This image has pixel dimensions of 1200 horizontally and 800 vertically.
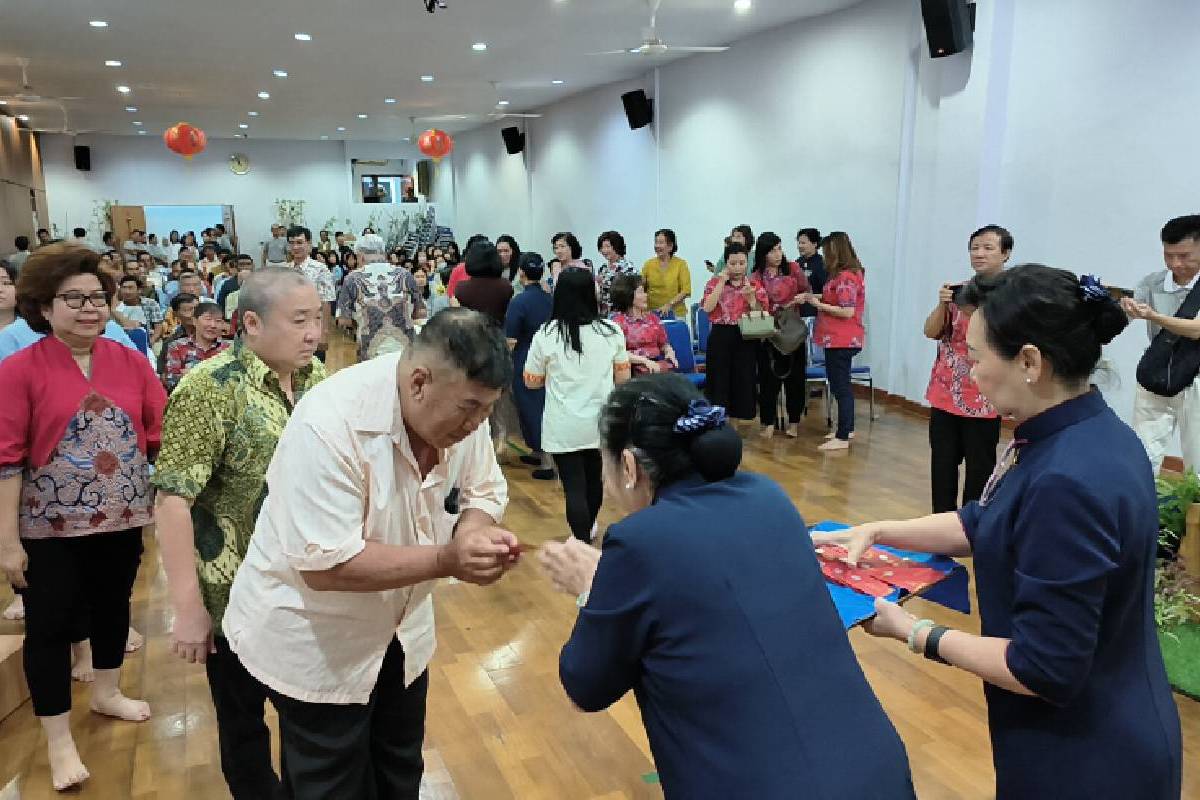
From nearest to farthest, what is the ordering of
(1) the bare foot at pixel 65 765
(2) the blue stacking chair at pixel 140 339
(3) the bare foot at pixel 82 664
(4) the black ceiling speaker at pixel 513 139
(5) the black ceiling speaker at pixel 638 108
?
(1) the bare foot at pixel 65 765
(3) the bare foot at pixel 82 664
(2) the blue stacking chair at pixel 140 339
(5) the black ceiling speaker at pixel 638 108
(4) the black ceiling speaker at pixel 513 139

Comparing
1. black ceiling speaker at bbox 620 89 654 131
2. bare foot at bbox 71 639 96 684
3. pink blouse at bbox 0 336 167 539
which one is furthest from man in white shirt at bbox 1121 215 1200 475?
black ceiling speaker at bbox 620 89 654 131

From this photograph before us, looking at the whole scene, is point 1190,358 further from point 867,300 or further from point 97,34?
point 97,34

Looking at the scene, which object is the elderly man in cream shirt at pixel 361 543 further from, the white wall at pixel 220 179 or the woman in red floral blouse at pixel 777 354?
the white wall at pixel 220 179

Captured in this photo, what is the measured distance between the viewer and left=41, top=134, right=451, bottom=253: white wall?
1995cm

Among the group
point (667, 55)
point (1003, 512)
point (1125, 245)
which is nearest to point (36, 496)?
point (1003, 512)

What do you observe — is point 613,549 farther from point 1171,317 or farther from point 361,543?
point 1171,317

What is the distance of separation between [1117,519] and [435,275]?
10999mm

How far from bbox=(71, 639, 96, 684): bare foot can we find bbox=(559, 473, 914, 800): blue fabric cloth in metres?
2.83

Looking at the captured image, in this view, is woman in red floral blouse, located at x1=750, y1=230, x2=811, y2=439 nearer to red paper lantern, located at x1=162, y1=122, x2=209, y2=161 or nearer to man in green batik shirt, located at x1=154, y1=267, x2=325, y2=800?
man in green batik shirt, located at x1=154, y1=267, x2=325, y2=800

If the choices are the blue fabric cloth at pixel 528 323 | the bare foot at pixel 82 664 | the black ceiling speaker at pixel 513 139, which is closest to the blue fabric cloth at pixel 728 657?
the bare foot at pixel 82 664

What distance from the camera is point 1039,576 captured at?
126cm

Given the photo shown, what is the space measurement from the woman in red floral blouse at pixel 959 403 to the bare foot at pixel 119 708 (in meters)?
3.52

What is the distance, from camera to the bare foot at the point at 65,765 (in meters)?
2.57

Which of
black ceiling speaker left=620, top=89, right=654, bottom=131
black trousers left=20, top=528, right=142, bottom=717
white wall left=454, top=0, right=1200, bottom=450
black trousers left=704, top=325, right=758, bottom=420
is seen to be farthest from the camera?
black ceiling speaker left=620, top=89, right=654, bottom=131
